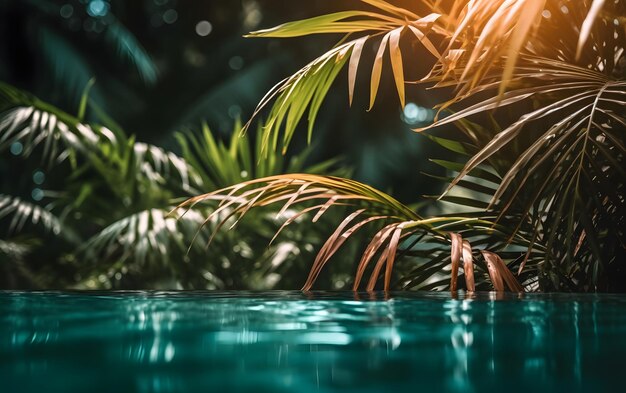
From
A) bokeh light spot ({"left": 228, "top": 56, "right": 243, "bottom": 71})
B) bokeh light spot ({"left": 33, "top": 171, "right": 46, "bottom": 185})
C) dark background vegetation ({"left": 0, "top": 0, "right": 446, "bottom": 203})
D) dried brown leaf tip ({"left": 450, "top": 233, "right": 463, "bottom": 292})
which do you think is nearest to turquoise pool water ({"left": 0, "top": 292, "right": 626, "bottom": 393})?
dried brown leaf tip ({"left": 450, "top": 233, "right": 463, "bottom": 292})

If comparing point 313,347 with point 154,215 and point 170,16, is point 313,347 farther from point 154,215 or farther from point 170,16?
point 170,16

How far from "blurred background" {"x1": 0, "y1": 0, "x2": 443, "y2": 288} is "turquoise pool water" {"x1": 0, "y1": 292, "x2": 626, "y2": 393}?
4.87 m

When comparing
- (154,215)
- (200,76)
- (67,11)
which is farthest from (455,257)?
(67,11)

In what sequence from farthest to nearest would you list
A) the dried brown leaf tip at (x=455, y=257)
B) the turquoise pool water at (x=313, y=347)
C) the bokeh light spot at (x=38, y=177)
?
the bokeh light spot at (x=38, y=177)
the dried brown leaf tip at (x=455, y=257)
the turquoise pool water at (x=313, y=347)

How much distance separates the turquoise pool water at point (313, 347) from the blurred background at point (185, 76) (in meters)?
4.87

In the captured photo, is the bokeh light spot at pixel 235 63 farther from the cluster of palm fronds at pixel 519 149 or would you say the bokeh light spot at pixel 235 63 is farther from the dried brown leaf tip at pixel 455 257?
the dried brown leaf tip at pixel 455 257

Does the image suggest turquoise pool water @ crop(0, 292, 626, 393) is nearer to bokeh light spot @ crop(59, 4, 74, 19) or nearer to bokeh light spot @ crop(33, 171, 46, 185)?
bokeh light spot @ crop(33, 171, 46, 185)

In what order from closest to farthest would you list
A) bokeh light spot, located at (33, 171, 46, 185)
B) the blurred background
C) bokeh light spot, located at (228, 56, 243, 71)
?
bokeh light spot, located at (33, 171, 46, 185), the blurred background, bokeh light spot, located at (228, 56, 243, 71)

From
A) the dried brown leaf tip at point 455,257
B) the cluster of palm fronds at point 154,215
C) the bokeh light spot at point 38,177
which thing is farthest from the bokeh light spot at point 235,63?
the dried brown leaf tip at point 455,257

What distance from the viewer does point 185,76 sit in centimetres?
674

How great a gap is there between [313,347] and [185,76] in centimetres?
648

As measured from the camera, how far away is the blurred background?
6023mm

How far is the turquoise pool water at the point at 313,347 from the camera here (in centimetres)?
36

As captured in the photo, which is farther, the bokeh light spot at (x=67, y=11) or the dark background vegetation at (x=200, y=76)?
the bokeh light spot at (x=67, y=11)
